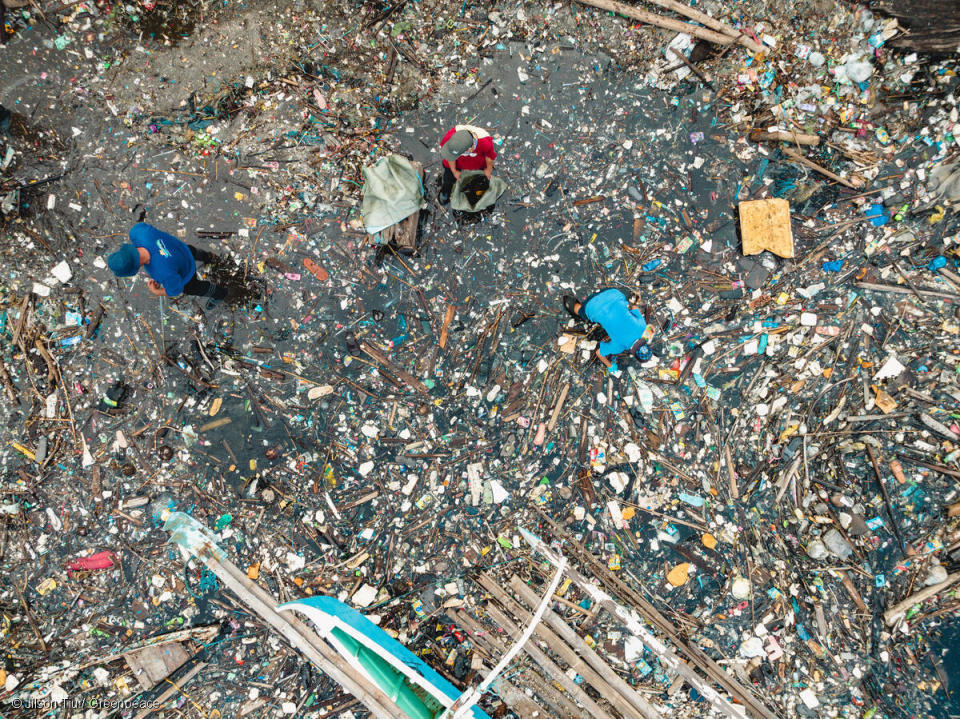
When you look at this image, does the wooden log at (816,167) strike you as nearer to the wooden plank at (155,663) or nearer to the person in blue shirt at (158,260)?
the person in blue shirt at (158,260)

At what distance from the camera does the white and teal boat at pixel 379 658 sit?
3305 mm

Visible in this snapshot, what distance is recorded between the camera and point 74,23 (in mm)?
4121

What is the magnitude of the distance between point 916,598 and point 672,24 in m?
5.30

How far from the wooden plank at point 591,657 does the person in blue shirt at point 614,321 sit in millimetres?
2078

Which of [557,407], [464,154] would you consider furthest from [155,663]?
[464,154]

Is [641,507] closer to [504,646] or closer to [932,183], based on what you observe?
[504,646]

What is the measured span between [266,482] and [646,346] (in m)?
3.54

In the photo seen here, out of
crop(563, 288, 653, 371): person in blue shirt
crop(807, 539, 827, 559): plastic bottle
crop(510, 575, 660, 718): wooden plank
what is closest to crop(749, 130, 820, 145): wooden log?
crop(563, 288, 653, 371): person in blue shirt

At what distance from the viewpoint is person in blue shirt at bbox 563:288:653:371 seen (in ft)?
13.0

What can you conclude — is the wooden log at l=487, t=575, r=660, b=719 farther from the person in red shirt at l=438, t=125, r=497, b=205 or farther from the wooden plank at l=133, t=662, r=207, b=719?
the person in red shirt at l=438, t=125, r=497, b=205

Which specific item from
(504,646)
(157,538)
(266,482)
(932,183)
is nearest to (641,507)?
(504,646)

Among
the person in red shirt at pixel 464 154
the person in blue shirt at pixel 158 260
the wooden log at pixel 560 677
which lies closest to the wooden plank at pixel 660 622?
the wooden log at pixel 560 677

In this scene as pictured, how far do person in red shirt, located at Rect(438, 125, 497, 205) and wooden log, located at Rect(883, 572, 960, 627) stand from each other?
5.03 metres

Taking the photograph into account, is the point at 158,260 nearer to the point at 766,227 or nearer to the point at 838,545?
the point at 766,227
